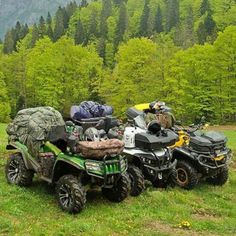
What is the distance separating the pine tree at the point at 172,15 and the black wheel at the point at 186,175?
115 meters

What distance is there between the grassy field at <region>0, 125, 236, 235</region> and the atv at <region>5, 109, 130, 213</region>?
260mm

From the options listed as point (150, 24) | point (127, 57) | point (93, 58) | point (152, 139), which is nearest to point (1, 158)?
point (152, 139)

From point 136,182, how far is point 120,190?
2.60 ft

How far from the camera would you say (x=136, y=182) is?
36.9 ft

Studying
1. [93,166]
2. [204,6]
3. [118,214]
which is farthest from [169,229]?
[204,6]

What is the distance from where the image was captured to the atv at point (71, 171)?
9623 mm

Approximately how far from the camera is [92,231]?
876 cm

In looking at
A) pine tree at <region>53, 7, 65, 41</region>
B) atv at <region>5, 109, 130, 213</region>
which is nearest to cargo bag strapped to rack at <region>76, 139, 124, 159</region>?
atv at <region>5, 109, 130, 213</region>

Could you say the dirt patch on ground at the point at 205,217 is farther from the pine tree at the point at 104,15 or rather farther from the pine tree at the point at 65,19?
the pine tree at the point at 65,19

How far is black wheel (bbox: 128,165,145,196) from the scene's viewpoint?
1123 cm

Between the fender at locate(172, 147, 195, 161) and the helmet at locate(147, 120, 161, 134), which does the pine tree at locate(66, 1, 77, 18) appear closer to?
the fender at locate(172, 147, 195, 161)

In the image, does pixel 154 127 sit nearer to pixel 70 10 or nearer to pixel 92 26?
pixel 92 26

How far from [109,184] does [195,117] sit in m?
41.5

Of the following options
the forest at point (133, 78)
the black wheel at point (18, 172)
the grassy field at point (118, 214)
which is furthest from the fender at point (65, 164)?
the forest at point (133, 78)
